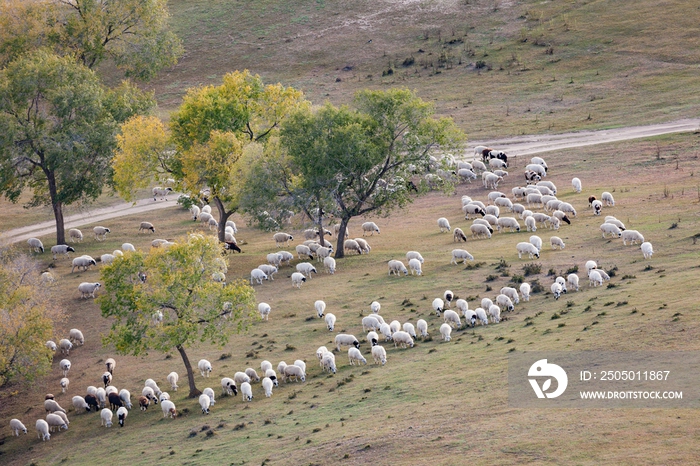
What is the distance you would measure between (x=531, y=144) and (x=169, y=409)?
143ft

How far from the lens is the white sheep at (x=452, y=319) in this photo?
1426 inches

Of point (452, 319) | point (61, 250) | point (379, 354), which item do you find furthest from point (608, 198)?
point (61, 250)

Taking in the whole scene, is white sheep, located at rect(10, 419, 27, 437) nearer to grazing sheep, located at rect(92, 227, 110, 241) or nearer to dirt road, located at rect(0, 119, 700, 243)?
grazing sheep, located at rect(92, 227, 110, 241)

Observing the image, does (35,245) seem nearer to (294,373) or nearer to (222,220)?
(222,220)

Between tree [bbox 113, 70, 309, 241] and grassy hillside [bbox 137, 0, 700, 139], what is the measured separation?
23.2 m

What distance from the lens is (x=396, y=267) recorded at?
4497 cm

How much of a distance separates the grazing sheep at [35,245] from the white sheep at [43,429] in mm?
25457

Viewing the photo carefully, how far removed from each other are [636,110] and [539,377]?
50.0m

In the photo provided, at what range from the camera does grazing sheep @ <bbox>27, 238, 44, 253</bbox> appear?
5791 centimetres

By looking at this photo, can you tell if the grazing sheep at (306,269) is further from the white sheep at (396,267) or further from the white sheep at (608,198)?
the white sheep at (608,198)

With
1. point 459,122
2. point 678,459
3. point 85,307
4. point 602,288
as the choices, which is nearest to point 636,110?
point 459,122

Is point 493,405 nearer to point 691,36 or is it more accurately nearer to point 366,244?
point 366,244

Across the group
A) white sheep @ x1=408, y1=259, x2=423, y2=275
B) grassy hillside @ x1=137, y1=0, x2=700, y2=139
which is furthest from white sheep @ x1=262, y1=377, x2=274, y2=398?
grassy hillside @ x1=137, y1=0, x2=700, y2=139

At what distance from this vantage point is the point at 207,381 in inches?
1421
